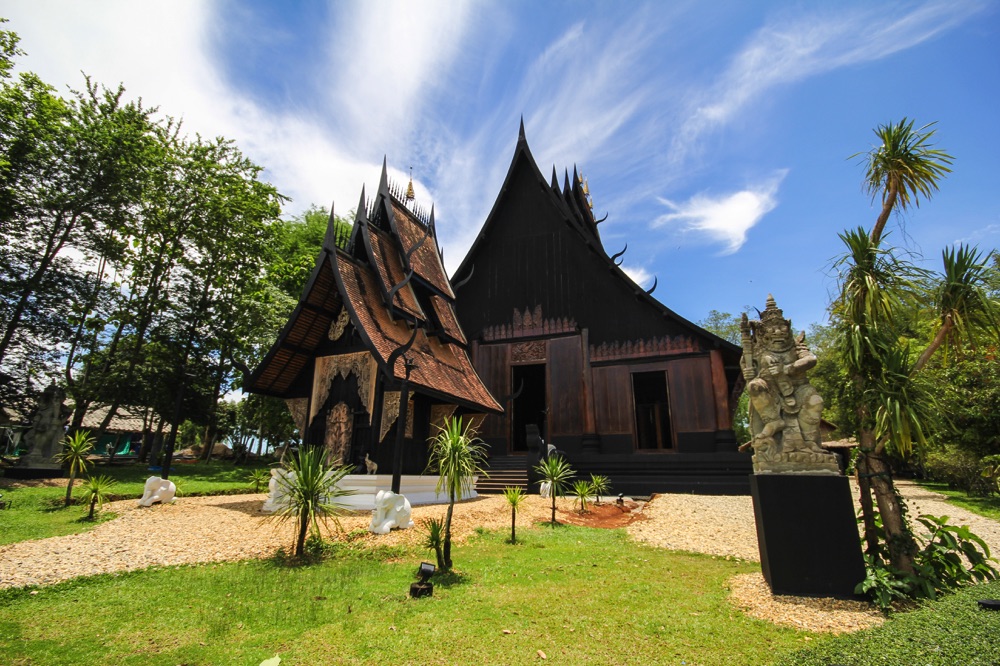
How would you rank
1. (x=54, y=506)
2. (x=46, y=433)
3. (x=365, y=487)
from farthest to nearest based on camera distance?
1. (x=46, y=433)
2. (x=365, y=487)
3. (x=54, y=506)

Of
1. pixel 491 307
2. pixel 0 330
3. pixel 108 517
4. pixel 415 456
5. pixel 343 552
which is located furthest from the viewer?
pixel 491 307

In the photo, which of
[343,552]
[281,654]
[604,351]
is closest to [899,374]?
[281,654]

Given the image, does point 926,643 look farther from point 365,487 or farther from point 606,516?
point 365,487

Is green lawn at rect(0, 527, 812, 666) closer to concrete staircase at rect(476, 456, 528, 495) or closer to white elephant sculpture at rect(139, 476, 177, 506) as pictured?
white elephant sculpture at rect(139, 476, 177, 506)

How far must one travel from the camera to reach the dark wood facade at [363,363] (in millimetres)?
8891

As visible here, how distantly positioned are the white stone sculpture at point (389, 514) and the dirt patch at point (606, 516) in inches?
122

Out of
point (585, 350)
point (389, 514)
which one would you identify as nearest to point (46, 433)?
point (389, 514)

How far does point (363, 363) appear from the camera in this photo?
30.9 ft

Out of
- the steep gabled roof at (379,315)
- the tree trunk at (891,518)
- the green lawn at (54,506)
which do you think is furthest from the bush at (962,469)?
the green lawn at (54,506)

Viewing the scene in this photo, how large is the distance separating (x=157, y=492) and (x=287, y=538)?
160 inches

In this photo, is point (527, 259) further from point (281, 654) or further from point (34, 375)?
point (34, 375)

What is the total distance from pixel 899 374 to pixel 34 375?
21969 millimetres

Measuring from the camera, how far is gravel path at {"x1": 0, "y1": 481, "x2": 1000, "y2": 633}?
4.23 metres

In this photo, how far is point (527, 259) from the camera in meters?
17.0
